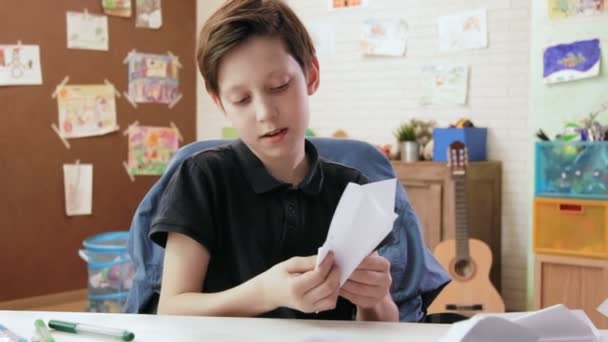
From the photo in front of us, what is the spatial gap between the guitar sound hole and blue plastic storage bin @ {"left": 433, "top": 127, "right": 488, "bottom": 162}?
0.53m

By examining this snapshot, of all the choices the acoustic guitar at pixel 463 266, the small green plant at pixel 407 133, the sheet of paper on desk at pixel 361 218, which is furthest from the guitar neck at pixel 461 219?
the sheet of paper on desk at pixel 361 218

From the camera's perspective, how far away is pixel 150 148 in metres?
4.31

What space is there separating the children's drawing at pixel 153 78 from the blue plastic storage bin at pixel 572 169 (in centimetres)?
250

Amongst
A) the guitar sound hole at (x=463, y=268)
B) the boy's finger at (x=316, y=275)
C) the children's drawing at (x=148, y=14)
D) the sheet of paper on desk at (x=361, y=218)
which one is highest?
the children's drawing at (x=148, y=14)

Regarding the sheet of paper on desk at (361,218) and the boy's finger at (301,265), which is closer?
the sheet of paper on desk at (361,218)

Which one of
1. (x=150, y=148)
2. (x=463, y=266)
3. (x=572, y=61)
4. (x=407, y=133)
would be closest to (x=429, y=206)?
(x=463, y=266)

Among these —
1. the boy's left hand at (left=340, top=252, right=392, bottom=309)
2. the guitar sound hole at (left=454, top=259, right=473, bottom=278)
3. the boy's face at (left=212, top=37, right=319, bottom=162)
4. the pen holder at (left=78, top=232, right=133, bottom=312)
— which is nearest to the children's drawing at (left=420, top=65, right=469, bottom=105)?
the guitar sound hole at (left=454, top=259, right=473, bottom=278)

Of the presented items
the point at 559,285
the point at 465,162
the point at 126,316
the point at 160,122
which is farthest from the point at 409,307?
the point at 160,122

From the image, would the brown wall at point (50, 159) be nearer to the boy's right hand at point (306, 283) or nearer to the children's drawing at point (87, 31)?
the children's drawing at point (87, 31)

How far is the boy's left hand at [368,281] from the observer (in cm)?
89

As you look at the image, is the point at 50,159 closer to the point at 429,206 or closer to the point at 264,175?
the point at 429,206

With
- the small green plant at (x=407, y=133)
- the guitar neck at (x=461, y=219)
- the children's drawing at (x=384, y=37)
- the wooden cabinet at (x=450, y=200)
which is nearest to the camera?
the guitar neck at (x=461, y=219)

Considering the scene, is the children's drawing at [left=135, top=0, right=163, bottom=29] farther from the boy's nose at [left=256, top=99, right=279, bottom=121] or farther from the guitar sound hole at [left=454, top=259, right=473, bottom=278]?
the boy's nose at [left=256, top=99, right=279, bottom=121]

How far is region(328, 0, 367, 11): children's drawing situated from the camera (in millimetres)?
3992
